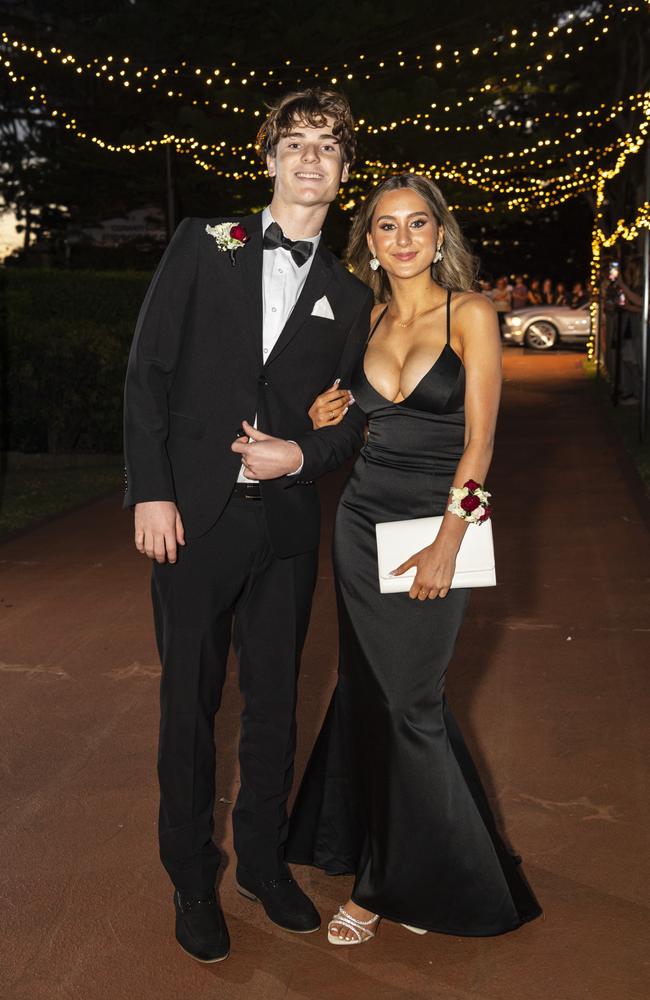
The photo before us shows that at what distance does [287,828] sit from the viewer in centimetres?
Answer: 382

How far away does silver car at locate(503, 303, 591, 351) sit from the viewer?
1411 inches

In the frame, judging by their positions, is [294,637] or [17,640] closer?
[294,637]

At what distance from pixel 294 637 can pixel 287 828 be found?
602 millimetres

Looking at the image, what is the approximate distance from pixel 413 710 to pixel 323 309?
116 cm

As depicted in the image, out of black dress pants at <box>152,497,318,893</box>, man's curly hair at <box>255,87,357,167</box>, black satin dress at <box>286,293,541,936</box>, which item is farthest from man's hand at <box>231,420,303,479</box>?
man's curly hair at <box>255,87,357,167</box>

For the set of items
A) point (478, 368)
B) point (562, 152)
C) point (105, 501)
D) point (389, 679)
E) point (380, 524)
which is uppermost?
point (562, 152)

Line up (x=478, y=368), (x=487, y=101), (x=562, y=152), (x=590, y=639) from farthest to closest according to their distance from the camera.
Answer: (x=562, y=152) → (x=487, y=101) → (x=590, y=639) → (x=478, y=368)

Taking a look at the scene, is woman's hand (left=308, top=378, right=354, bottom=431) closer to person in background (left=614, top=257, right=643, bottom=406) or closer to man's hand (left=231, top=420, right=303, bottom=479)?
man's hand (left=231, top=420, right=303, bottom=479)

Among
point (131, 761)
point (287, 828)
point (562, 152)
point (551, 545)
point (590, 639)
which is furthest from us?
point (562, 152)

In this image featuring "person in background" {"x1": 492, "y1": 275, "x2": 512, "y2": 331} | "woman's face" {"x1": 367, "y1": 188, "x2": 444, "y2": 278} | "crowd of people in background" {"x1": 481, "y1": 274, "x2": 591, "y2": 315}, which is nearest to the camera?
"woman's face" {"x1": 367, "y1": 188, "x2": 444, "y2": 278}

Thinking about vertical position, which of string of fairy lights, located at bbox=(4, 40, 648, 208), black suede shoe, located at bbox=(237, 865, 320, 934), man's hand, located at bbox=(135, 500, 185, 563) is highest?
string of fairy lights, located at bbox=(4, 40, 648, 208)

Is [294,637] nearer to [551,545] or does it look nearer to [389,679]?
[389,679]

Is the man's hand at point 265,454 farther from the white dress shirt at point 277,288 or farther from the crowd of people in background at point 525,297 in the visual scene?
the crowd of people in background at point 525,297

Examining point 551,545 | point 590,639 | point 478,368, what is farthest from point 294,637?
point 551,545
